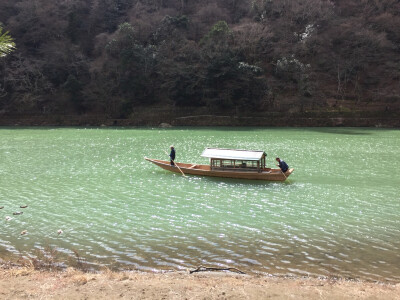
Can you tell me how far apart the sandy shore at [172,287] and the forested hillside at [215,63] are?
4491 cm

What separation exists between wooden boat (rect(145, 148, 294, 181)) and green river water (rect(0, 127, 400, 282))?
49cm

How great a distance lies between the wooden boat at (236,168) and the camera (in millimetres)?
15892

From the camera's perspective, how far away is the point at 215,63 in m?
51.5

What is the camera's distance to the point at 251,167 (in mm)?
16469

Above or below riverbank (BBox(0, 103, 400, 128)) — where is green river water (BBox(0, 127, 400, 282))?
below

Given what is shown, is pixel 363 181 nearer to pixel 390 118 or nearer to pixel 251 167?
pixel 251 167

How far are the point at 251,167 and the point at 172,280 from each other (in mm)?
10483

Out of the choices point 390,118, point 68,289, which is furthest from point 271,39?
point 68,289

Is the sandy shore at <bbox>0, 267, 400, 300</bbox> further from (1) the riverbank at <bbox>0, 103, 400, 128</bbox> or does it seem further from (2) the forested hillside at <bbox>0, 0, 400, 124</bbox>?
(2) the forested hillside at <bbox>0, 0, 400, 124</bbox>

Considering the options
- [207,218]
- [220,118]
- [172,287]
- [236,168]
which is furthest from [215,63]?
[172,287]

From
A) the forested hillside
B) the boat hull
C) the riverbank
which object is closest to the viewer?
the boat hull

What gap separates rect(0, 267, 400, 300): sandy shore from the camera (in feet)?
19.3


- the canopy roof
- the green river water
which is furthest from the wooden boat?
the green river water

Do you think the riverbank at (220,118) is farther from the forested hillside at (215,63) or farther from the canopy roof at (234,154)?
the canopy roof at (234,154)
